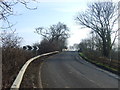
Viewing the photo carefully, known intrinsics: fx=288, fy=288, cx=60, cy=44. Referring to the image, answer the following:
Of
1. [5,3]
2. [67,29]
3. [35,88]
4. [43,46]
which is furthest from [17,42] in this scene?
[67,29]

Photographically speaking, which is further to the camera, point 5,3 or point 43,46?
point 43,46

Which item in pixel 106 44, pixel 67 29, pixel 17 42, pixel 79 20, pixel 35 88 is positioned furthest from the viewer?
pixel 67 29

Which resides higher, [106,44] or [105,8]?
[105,8]

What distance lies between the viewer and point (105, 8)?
54938mm

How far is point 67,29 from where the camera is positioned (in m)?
115

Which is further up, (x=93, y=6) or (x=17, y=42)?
(x=93, y=6)

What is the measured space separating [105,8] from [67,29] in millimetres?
60088

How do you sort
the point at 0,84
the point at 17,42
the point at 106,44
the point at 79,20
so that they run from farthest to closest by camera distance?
the point at 79,20 < the point at 106,44 < the point at 17,42 < the point at 0,84

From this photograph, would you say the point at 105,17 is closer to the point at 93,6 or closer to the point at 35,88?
the point at 93,6

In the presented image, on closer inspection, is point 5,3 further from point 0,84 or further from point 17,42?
point 17,42

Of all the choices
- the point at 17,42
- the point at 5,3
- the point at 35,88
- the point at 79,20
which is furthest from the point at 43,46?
the point at 5,3

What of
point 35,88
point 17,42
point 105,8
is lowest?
point 35,88

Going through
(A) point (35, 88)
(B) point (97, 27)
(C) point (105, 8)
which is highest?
(C) point (105, 8)

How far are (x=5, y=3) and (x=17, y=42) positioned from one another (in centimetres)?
1532
